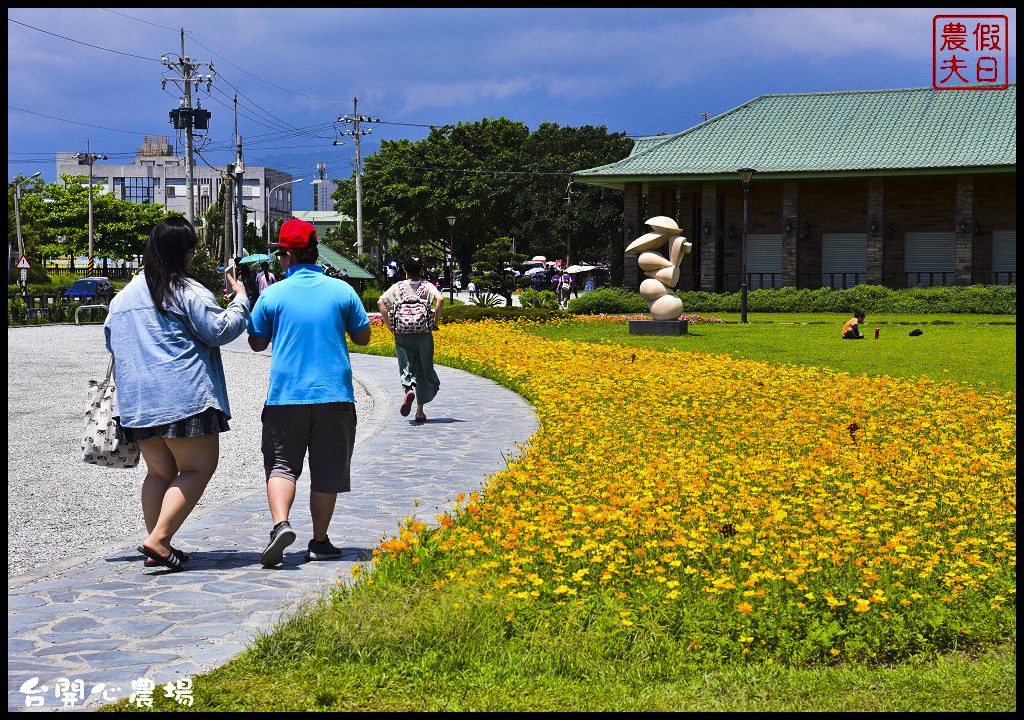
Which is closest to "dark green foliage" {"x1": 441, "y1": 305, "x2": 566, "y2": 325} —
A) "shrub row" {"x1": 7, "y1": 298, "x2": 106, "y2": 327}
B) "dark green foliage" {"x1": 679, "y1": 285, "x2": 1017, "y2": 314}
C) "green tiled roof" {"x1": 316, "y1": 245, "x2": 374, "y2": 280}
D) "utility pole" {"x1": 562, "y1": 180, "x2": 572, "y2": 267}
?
"dark green foliage" {"x1": 679, "y1": 285, "x2": 1017, "y2": 314}

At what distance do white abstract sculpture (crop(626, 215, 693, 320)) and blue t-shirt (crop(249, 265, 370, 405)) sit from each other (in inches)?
824

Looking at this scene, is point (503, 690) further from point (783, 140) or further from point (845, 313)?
point (783, 140)

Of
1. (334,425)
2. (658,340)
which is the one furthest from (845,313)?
(334,425)

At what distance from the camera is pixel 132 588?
20.2 ft

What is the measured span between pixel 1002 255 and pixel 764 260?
29.5ft

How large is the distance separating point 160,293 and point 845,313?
3528 centimetres

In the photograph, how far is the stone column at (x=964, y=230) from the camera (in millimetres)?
43531

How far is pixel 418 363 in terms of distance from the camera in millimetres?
12953

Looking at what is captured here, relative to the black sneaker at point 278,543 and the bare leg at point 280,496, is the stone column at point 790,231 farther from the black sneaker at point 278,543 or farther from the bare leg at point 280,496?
the black sneaker at point 278,543

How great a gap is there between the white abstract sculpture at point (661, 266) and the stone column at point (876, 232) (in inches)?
750

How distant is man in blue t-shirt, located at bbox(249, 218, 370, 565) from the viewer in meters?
6.62

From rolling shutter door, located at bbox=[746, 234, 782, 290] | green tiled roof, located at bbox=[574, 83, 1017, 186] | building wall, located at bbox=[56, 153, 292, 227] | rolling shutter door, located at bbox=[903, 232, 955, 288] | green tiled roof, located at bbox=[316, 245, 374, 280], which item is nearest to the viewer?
green tiled roof, located at bbox=[574, 83, 1017, 186]

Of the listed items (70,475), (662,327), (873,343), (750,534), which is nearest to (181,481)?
(750,534)

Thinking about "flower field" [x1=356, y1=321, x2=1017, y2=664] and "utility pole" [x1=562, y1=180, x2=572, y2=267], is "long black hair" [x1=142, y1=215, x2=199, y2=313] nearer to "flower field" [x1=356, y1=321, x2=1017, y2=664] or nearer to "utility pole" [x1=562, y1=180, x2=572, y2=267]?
"flower field" [x1=356, y1=321, x2=1017, y2=664]
